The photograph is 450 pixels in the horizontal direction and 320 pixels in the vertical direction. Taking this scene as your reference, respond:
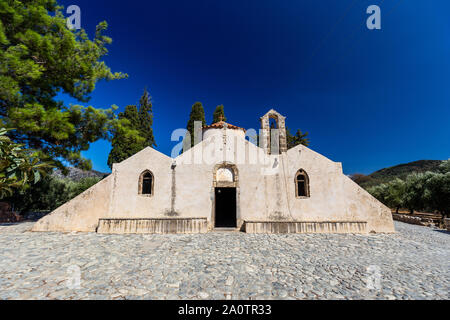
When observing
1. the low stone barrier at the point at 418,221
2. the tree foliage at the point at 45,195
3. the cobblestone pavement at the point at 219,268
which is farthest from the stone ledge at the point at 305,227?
the tree foliage at the point at 45,195

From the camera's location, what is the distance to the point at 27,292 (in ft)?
14.0

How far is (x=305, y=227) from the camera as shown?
10.7 meters

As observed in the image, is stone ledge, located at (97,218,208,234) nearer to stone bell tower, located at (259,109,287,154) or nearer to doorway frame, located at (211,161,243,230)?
doorway frame, located at (211,161,243,230)

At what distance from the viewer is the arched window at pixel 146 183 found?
1200 cm

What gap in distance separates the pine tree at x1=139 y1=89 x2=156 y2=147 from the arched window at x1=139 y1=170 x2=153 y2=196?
1678 cm

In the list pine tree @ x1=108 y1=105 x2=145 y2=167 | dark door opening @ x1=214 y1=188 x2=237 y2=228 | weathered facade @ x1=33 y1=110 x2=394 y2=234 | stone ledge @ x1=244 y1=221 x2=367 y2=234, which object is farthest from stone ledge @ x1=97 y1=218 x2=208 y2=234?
dark door opening @ x1=214 y1=188 x2=237 y2=228

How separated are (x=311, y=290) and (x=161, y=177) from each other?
32.9 ft

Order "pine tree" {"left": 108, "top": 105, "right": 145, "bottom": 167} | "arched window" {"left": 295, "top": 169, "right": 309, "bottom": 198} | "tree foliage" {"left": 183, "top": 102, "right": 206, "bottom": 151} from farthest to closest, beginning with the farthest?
"tree foliage" {"left": 183, "top": 102, "right": 206, "bottom": 151}, "pine tree" {"left": 108, "top": 105, "right": 145, "bottom": 167}, "arched window" {"left": 295, "top": 169, "right": 309, "bottom": 198}

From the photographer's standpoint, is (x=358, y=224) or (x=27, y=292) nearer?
(x=27, y=292)

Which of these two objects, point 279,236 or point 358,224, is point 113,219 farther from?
point 358,224

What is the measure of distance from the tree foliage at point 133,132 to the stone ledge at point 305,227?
1104 cm

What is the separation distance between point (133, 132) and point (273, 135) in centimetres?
1075

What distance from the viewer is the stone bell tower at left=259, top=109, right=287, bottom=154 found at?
13053 millimetres

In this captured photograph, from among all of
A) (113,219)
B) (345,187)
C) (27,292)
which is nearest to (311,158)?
(345,187)
